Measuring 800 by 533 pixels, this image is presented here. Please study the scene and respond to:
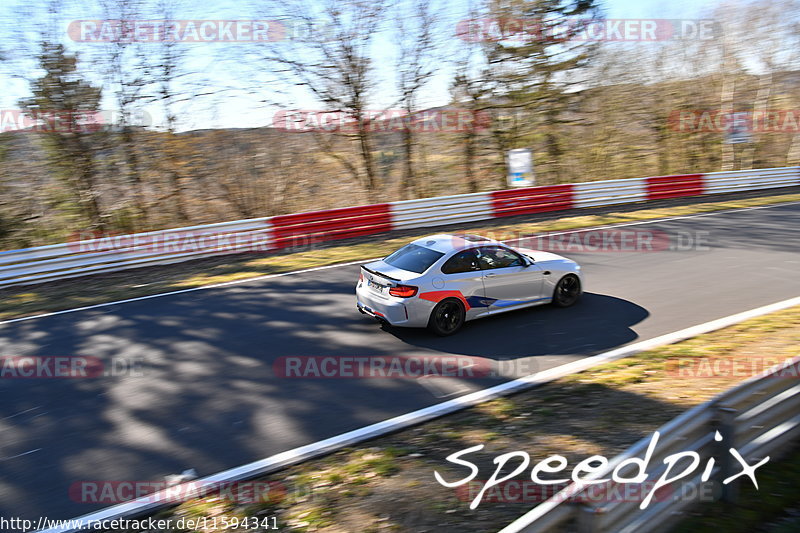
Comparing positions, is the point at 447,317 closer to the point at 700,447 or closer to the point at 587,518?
the point at 700,447

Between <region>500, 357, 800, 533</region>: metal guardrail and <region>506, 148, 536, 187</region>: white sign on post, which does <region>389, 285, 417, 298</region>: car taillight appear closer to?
<region>500, 357, 800, 533</region>: metal guardrail

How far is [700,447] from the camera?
160 inches

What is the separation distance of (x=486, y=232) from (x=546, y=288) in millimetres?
7032

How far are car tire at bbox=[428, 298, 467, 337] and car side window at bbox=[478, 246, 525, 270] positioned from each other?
0.77m

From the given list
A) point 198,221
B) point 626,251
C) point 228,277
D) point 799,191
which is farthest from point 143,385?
point 799,191

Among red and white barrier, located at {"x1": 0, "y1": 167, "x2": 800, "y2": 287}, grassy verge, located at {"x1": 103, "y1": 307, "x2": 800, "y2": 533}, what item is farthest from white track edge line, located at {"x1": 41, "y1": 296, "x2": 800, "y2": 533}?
red and white barrier, located at {"x1": 0, "y1": 167, "x2": 800, "y2": 287}

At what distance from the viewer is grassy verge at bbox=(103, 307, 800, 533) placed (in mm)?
4359

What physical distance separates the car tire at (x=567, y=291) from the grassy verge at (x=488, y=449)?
2016mm

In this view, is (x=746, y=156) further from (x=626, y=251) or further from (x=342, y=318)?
(x=342, y=318)

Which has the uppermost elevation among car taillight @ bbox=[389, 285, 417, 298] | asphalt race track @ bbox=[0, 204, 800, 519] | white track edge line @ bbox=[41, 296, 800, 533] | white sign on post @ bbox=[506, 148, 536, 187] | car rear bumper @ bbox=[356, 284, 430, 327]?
white sign on post @ bbox=[506, 148, 536, 187]

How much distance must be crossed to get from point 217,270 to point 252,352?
5.65 metres

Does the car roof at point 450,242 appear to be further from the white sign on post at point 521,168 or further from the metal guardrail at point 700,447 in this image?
the white sign on post at point 521,168

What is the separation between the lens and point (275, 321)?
9.16 metres

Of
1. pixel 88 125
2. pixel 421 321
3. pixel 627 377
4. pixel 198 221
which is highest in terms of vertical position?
pixel 88 125
